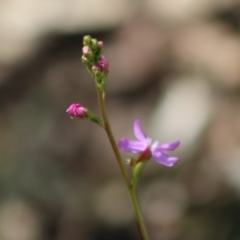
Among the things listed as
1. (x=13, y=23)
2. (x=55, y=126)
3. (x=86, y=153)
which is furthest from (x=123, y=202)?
(x=13, y=23)

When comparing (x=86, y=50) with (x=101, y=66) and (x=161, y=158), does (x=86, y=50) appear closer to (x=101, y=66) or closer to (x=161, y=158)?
(x=101, y=66)

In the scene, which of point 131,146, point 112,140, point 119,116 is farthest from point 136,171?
point 119,116

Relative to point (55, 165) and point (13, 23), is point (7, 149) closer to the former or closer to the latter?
point (55, 165)

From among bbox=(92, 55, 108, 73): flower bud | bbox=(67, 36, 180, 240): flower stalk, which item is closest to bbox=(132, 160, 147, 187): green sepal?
bbox=(67, 36, 180, 240): flower stalk

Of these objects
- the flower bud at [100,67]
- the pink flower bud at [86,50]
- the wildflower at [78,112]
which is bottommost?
the wildflower at [78,112]

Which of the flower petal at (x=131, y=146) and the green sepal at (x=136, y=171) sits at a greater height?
the flower petal at (x=131, y=146)

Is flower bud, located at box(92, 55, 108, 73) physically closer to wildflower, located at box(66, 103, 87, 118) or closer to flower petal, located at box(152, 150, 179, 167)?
wildflower, located at box(66, 103, 87, 118)

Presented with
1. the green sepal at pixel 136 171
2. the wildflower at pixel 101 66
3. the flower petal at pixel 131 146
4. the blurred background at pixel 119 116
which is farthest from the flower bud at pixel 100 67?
the blurred background at pixel 119 116

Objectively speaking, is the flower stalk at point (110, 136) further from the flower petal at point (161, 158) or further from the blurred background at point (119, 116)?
the blurred background at point (119, 116)
